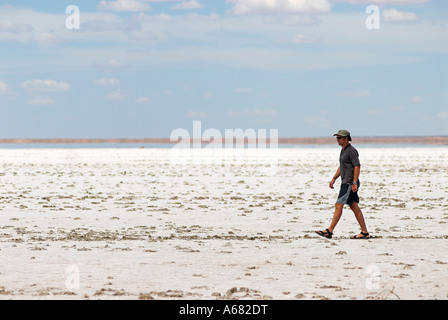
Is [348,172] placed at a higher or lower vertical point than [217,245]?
higher

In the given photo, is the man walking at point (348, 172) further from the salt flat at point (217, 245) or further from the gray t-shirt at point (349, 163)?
the salt flat at point (217, 245)

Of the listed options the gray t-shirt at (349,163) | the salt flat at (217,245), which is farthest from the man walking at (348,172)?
the salt flat at (217,245)

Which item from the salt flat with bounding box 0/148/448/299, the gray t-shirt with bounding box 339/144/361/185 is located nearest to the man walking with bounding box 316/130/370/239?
the gray t-shirt with bounding box 339/144/361/185

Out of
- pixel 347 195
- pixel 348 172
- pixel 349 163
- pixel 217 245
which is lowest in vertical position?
pixel 217 245

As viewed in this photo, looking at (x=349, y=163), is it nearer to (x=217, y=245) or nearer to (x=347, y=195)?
(x=347, y=195)

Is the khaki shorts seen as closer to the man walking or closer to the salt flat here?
the man walking

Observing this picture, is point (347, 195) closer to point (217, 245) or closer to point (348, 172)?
point (348, 172)

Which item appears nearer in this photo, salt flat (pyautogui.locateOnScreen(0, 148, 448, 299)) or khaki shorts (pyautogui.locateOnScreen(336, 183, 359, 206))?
salt flat (pyautogui.locateOnScreen(0, 148, 448, 299))

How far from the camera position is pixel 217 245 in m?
12.8

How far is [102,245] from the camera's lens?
12789 millimetres

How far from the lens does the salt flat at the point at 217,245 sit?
9.17 m

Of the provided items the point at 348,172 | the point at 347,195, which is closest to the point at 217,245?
the point at 347,195

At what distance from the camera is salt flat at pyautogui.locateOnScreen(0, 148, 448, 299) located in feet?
30.1

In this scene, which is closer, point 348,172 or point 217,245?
point 217,245
